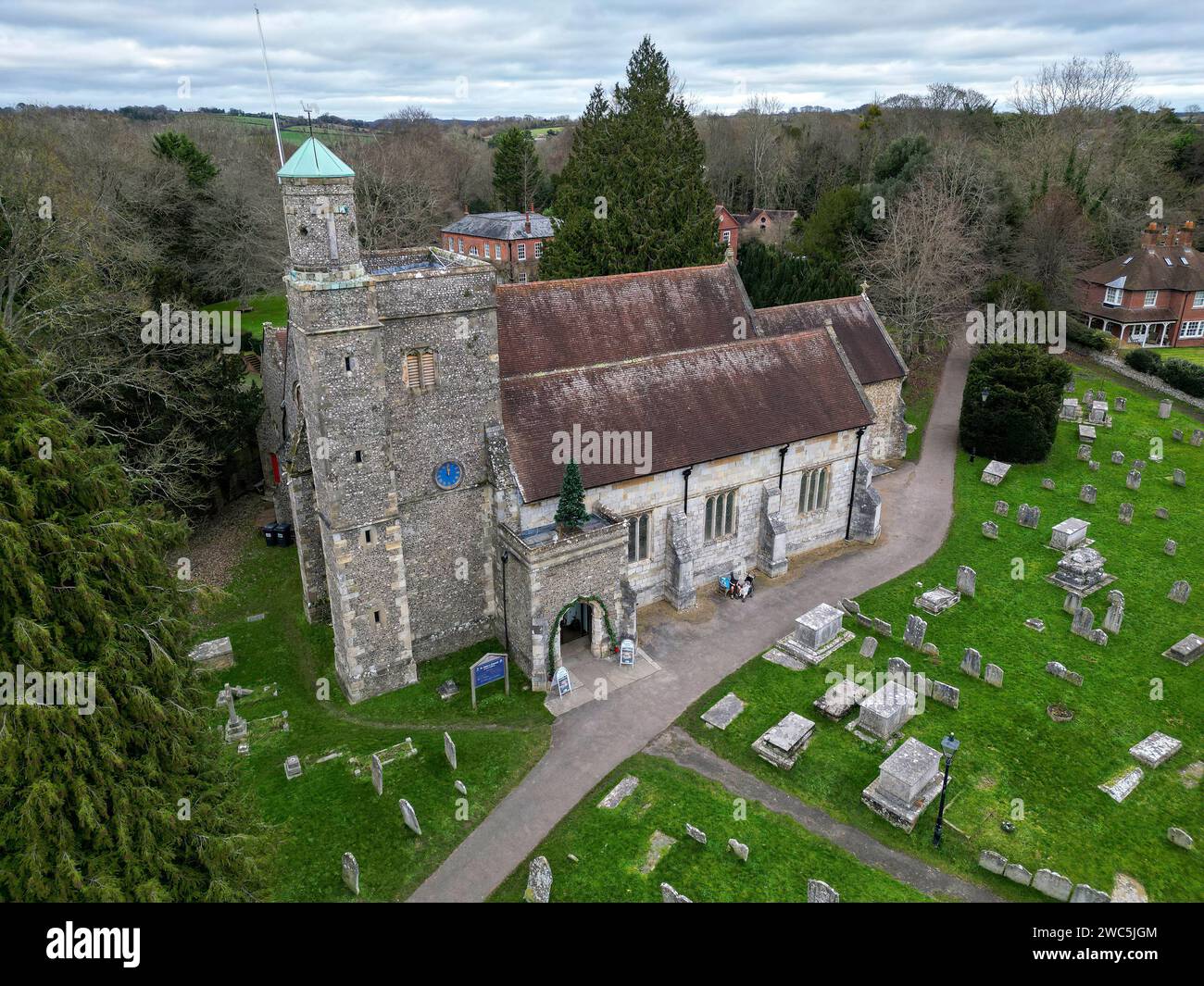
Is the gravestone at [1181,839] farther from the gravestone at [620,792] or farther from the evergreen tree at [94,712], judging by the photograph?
the evergreen tree at [94,712]

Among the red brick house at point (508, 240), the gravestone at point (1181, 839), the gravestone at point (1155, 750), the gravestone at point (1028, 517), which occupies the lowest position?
the gravestone at point (1181, 839)

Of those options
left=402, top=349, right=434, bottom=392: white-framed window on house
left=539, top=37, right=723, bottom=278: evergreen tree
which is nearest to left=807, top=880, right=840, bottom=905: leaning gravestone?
left=402, top=349, right=434, bottom=392: white-framed window on house

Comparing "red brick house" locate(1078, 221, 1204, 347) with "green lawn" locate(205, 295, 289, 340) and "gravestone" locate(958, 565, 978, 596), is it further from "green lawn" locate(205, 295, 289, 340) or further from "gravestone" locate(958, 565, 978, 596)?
"green lawn" locate(205, 295, 289, 340)

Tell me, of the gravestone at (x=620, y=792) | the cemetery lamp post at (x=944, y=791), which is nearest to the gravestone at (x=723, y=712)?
the gravestone at (x=620, y=792)

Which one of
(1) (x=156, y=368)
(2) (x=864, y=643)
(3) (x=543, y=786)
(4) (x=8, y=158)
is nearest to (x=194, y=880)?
(3) (x=543, y=786)

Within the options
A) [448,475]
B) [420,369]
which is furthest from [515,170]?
[448,475]

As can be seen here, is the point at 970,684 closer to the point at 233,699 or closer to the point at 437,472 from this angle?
the point at 437,472
